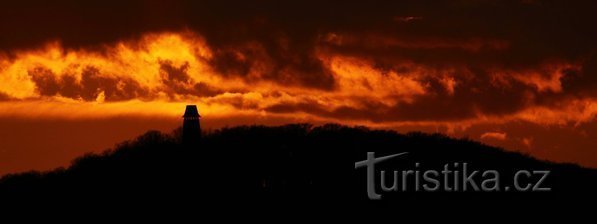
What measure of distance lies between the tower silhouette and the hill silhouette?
3.64 feet

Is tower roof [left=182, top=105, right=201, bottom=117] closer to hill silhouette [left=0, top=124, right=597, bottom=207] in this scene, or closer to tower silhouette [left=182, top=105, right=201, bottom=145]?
tower silhouette [left=182, top=105, right=201, bottom=145]

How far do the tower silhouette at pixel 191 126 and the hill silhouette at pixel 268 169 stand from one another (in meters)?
1.11

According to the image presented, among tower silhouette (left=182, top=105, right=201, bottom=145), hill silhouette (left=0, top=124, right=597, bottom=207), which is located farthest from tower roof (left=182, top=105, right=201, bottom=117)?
hill silhouette (left=0, top=124, right=597, bottom=207)

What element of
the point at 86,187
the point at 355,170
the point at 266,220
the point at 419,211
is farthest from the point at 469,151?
the point at 86,187

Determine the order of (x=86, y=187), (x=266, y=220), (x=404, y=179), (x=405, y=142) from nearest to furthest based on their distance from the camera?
(x=266, y=220), (x=404, y=179), (x=86, y=187), (x=405, y=142)

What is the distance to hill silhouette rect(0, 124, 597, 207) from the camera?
61625 mm

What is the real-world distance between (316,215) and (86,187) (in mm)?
17962

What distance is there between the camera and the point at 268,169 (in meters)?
66.6

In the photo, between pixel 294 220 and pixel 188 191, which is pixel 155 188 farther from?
pixel 294 220

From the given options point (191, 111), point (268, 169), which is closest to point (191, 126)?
point (191, 111)

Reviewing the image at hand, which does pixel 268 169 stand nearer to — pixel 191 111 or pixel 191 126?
pixel 191 126

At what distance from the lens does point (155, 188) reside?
64.1 meters

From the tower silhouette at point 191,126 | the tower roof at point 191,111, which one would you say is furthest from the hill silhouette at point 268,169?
the tower roof at point 191,111

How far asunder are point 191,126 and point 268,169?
609 centimetres
